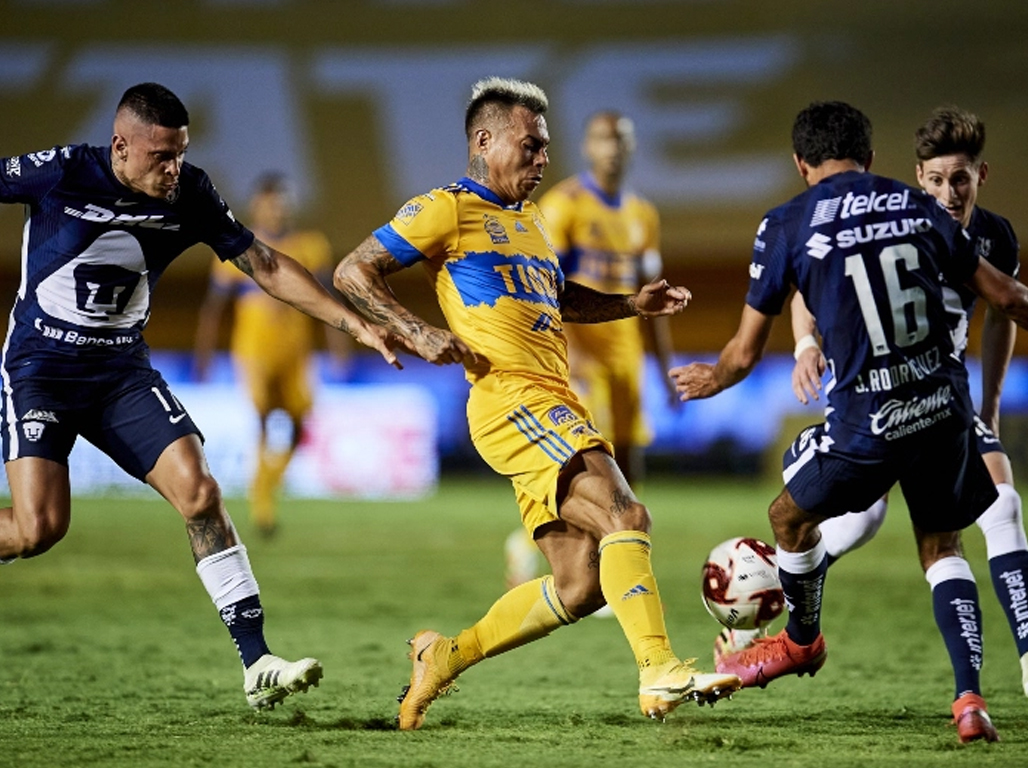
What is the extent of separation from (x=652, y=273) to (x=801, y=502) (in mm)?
4461

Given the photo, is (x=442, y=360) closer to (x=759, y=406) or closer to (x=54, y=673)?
(x=54, y=673)

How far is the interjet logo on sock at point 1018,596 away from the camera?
5.07m

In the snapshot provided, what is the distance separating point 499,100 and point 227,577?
2.05 m

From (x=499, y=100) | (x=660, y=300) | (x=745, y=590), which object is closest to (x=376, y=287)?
Answer: (x=499, y=100)

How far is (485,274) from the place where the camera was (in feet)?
16.9

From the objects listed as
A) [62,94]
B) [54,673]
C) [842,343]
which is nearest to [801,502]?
[842,343]

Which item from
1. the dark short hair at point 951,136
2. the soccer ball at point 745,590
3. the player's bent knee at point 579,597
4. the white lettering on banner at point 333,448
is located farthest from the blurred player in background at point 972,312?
the white lettering on banner at point 333,448

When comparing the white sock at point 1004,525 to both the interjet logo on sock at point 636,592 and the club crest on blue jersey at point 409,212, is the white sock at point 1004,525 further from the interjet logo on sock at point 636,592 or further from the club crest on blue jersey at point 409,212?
the club crest on blue jersey at point 409,212

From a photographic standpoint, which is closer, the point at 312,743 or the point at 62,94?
the point at 312,743

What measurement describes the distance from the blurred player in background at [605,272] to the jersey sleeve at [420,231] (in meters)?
3.70

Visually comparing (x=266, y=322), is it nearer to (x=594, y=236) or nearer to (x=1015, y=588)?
(x=594, y=236)

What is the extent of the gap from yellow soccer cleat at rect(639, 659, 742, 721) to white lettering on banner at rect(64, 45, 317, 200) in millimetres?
18888

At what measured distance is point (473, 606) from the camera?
8.70m

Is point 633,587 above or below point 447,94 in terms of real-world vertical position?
below
